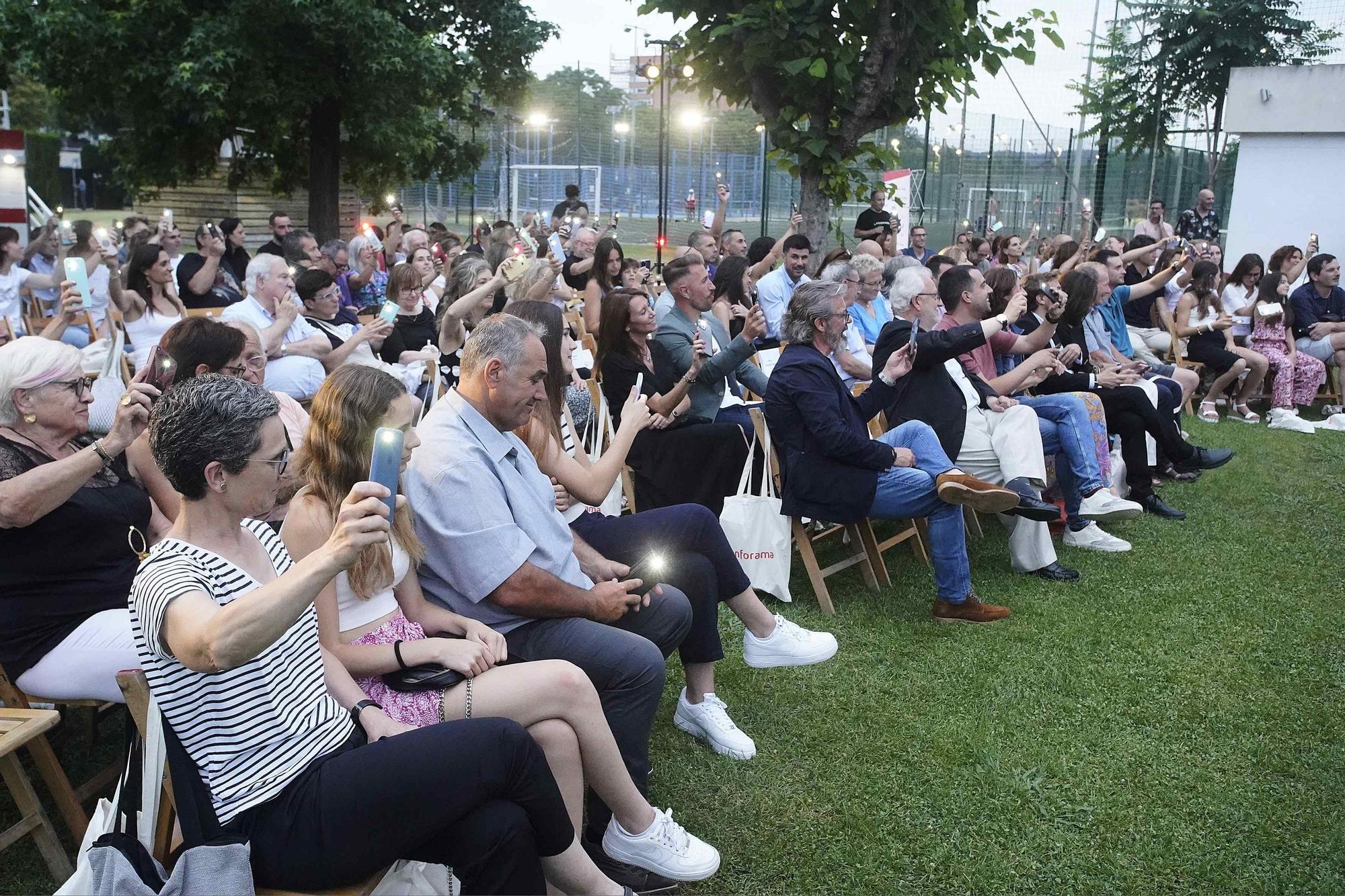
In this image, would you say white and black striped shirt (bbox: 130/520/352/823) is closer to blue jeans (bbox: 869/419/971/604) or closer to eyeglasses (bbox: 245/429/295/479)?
eyeglasses (bbox: 245/429/295/479)

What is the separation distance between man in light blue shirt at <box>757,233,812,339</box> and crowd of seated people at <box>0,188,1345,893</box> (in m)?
0.80

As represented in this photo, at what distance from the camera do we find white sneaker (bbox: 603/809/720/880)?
2785 mm

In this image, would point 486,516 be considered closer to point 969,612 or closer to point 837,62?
point 969,612

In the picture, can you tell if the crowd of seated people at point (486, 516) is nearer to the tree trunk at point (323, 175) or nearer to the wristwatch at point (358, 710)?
the wristwatch at point (358, 710)

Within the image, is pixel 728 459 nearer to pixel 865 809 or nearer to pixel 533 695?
pixel 865 809

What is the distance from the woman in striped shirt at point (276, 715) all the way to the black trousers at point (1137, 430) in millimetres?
5301

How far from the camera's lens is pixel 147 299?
6.20 metres

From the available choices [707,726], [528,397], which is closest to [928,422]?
[707,726]

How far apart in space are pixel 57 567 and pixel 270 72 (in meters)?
12.8

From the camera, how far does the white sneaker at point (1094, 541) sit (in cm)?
573

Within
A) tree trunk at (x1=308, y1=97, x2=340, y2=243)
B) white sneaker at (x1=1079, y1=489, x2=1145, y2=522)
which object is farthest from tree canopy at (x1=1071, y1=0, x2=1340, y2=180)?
white sneaker at (x1=1079, y1=489, x2=1145, y2=522)

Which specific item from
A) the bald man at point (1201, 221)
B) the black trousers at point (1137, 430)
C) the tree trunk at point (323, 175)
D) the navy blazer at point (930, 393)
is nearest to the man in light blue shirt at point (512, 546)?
the navy blazer at point (930, 393)

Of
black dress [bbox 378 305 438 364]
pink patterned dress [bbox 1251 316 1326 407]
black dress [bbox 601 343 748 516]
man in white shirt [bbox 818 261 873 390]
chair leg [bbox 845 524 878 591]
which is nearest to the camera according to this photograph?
chair leg [bbox 845 524 878 591]

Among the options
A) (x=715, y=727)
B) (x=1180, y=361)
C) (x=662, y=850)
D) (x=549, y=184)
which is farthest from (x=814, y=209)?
(x=549, y=184)
